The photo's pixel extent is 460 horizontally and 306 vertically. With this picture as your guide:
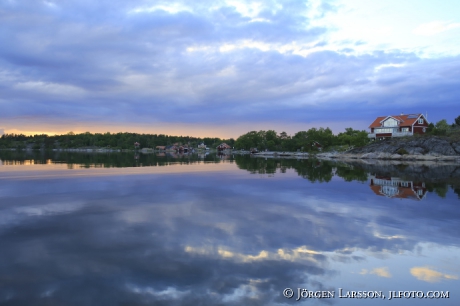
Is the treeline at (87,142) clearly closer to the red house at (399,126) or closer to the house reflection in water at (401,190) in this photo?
the red house at (399,126)

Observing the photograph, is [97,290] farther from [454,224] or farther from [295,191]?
[295,191]

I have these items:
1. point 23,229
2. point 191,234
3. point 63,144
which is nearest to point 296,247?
point 191,234

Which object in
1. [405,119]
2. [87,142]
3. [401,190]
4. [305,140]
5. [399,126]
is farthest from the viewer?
[87,142]

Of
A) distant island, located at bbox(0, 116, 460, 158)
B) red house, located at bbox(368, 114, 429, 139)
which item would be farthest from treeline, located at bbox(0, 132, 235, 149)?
red house, located at bbox(368, 114, 429, 139)

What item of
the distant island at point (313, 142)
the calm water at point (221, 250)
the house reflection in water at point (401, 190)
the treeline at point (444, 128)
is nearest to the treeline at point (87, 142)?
the distant island at point (313, 142)

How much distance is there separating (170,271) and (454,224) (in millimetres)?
11189

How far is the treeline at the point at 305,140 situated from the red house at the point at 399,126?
3.14 metres

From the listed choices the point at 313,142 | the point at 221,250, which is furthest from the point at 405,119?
the point at 221,250

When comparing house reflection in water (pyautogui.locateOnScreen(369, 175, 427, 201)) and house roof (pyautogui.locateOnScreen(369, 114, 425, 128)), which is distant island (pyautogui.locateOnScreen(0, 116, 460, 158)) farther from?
house reflection in water (pyautogui.locateOnScreen(369, 175, 427, 201))

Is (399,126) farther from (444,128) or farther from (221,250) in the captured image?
(221,250)

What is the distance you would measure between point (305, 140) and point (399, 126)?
3815 centimetres

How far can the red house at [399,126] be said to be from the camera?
230 ft

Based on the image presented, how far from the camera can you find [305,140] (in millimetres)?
107375

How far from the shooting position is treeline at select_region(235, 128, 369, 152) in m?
89.8
